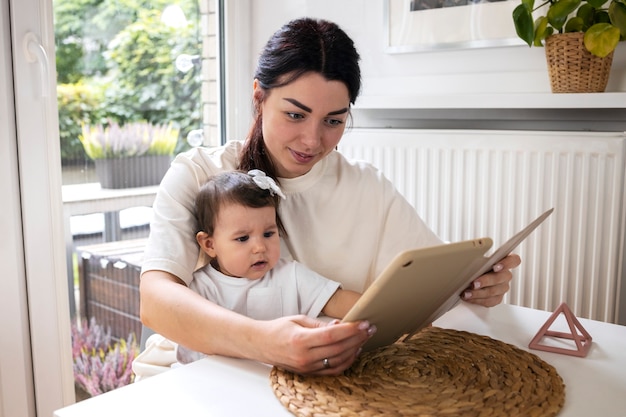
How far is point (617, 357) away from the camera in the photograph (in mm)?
1062

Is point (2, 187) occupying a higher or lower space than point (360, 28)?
lower

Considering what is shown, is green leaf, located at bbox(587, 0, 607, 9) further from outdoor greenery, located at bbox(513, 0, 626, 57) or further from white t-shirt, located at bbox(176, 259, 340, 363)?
white t-shirt, located at bbox(176, 259, 340, 363)

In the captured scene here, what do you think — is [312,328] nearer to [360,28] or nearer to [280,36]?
[280,36]

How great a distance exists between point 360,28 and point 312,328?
5.32 ft

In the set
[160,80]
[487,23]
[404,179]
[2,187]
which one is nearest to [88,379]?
[2,187]

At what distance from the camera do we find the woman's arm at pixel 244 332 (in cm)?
92

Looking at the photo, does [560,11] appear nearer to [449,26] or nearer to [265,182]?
[449,26]

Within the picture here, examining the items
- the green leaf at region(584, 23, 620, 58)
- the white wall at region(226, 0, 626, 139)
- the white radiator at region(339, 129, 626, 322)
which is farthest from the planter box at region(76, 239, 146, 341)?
the green leaf at region(584, 23, 620, 58)

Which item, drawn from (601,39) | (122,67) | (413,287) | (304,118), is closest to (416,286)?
(413,287)

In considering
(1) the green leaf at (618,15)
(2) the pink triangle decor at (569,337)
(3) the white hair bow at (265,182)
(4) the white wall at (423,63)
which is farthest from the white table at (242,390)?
(4) the white wall at (423,63)

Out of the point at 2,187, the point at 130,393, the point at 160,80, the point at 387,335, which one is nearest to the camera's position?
the point at 130,393

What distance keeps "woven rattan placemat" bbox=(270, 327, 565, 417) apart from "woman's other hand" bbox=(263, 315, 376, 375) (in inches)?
0.7

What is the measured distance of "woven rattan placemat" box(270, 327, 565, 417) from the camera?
0.84 metres

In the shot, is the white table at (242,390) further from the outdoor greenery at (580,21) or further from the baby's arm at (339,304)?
the outdoor greenery at (580,21)
